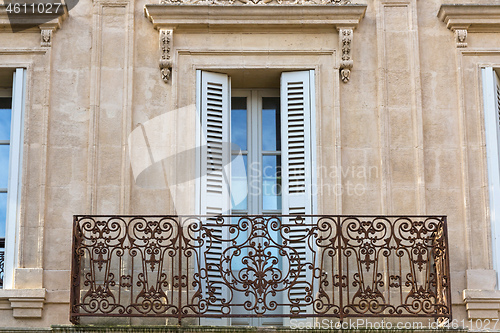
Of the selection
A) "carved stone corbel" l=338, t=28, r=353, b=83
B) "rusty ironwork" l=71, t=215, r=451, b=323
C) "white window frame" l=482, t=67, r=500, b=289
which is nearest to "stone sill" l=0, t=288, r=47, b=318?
"rusty ironwork" l=71, t=215, r=451, b=323

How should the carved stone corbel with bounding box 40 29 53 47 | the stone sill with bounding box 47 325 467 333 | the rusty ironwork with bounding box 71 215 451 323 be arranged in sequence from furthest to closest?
the carved stone corbel with bounding box 40 29 53 47
the rusty ironwork with bounding box 71 215 451 323
the stone sill with bounding box 47 325 467 333

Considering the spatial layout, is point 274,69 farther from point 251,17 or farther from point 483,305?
point 483,305

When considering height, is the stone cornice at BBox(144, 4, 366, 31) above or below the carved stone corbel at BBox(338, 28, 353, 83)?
above

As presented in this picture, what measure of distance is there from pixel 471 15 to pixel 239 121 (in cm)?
269

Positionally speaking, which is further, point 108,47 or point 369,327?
point 108,47

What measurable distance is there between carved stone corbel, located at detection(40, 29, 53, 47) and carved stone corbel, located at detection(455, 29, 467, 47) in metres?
4.26

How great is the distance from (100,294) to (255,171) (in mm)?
2234

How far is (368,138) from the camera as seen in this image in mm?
11414

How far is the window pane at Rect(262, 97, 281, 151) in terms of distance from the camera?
11.9 m

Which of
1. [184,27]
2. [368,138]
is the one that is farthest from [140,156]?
[368,138]

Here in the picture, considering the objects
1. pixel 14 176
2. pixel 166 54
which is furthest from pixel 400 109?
pixel 14 176

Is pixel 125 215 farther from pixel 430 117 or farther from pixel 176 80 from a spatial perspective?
pixel 430 117

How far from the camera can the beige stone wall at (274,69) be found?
11109mm

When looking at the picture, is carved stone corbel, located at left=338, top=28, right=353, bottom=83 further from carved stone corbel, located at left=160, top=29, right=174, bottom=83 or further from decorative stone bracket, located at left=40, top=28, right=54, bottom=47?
decorative stone bracket, located at left=40, top=28, right=54, bottom=47
